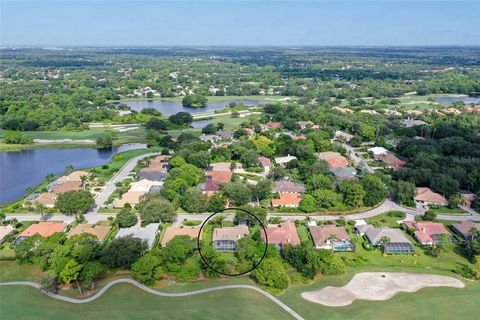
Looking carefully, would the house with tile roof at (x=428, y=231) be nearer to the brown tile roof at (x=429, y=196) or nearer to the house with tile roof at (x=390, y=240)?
the house with tile roof at (x=390, y=240)

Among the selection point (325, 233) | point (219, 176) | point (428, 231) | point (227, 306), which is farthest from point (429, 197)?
point (227, 306)

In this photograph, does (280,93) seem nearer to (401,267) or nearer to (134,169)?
(134,169)

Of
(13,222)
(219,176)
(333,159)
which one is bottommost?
(13,222)

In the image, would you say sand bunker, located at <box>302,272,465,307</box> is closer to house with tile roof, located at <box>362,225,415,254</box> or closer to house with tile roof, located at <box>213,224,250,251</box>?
house with tile roof, located at <box>362,225,415,254</box>

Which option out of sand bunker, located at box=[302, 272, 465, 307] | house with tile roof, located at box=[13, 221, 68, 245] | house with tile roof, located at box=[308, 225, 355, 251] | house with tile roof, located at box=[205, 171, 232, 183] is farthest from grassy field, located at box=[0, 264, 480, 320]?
house with tile roof, located at box=[205, 171, 232, 183]

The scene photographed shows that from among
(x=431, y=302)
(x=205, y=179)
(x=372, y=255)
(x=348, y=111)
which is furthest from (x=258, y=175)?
(x=348, y=111)

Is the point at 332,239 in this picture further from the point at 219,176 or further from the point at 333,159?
the point at 333,159
